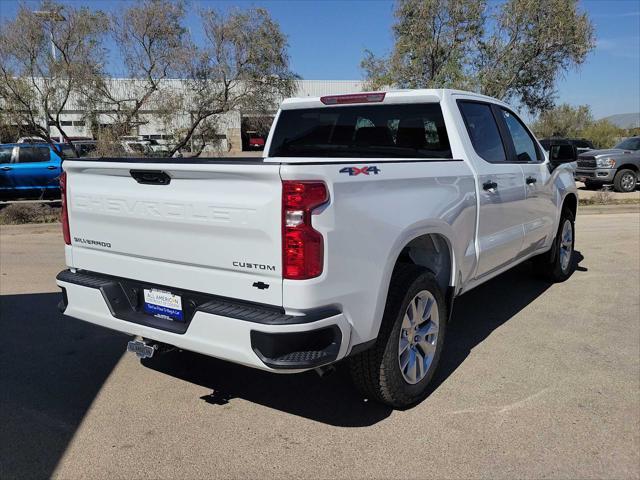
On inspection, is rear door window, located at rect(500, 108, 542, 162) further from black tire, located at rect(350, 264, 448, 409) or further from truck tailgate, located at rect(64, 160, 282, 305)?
truck tailgate, located at rect(64, 160, 282, 305)

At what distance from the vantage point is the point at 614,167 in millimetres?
18250

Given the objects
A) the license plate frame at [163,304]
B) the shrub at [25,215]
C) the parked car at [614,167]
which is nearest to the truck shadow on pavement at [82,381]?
the license plate frame at [163,304]

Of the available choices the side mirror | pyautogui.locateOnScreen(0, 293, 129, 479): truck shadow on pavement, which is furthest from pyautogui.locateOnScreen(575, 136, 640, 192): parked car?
pyautogui.locateOnScreen(0, 293, 129, 479): truck shadow on pavement

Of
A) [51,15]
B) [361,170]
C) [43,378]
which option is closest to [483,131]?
[361,170]

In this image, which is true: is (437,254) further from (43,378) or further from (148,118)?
(148,118)

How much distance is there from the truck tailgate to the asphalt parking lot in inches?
35.9

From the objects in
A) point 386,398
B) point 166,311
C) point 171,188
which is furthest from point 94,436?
point 386,398

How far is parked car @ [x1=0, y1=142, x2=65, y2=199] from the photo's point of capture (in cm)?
1429

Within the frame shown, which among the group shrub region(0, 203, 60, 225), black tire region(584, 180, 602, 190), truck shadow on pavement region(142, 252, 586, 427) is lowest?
black tire region(584, 180, 602, 190)

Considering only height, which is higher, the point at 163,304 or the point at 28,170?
the point at 163,304

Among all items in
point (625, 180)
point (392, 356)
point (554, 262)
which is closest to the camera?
point (392, 356)

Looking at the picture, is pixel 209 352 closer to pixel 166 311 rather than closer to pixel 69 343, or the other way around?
pixel 166 311

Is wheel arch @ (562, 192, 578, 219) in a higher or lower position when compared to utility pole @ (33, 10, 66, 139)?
lower

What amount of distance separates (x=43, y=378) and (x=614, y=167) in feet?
61.2
